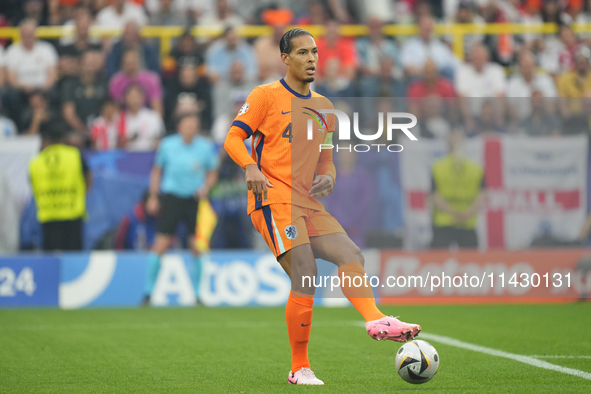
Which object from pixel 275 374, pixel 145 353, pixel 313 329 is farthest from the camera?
pixel 313 329

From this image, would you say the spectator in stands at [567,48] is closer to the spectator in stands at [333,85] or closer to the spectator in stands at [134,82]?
the spectator in stands at [333,85]

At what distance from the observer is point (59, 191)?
11258 mm

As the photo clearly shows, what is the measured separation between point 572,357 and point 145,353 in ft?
10.2

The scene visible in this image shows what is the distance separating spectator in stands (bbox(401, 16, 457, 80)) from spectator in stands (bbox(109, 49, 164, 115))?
13.0 ft

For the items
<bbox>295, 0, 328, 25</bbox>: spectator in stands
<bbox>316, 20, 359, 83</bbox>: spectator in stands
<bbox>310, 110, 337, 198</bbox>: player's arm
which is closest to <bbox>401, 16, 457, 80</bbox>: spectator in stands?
<bbox>316, 20, 359, 83</bbox>: spectator in stands

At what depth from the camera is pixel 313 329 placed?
8.17m

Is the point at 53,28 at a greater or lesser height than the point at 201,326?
greater

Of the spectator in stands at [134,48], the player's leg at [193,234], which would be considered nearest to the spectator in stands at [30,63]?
the spectator in stands at [134,48]

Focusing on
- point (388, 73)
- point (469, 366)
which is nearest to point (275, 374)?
point (469, 366)

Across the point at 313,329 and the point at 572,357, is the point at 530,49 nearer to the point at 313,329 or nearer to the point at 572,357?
the point at 313,329

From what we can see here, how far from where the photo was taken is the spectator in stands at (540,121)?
11734 millimetres

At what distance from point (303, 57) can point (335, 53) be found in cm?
861

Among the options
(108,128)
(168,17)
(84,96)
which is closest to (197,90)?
(108,128)

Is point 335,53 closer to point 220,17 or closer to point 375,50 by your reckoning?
point 375,50
